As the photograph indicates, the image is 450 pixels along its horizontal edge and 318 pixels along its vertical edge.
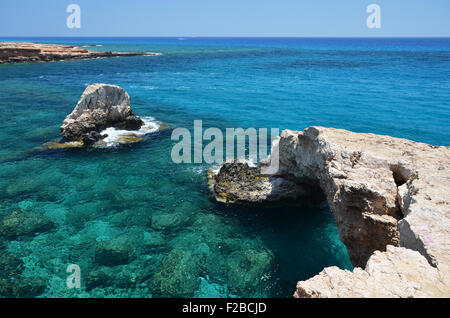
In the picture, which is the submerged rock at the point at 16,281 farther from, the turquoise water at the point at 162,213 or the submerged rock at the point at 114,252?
the submerged rock at the point at 114,252

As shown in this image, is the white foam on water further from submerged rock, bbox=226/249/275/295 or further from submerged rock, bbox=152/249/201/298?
submerged rock, bbox=226/249/275/295

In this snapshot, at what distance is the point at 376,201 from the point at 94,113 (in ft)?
87.3

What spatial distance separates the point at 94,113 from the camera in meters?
28.5

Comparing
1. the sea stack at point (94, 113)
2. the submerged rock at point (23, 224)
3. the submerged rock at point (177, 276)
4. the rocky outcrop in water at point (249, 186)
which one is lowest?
the submerged rock at point (177, 276)

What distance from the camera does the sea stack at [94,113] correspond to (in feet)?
91.0

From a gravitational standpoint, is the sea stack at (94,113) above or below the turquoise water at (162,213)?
above

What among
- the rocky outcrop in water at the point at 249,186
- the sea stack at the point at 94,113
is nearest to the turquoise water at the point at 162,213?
the rocky outcrop in water at the point at 249,186

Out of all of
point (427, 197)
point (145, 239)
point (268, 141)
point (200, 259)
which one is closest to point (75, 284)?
point (145, 239)

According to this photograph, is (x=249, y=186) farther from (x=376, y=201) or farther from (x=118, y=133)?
Answer: (x=118, y=133)

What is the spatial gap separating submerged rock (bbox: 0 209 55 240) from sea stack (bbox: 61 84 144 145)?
11574 mm

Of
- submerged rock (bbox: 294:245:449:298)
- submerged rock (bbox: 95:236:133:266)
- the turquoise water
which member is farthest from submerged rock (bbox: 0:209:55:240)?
submerged rock (bbox: 294:245:449:298)

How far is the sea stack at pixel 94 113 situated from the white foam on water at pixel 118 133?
533mm

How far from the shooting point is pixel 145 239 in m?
15.7

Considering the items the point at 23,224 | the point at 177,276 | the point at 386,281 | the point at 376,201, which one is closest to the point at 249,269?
the point at 177,276
